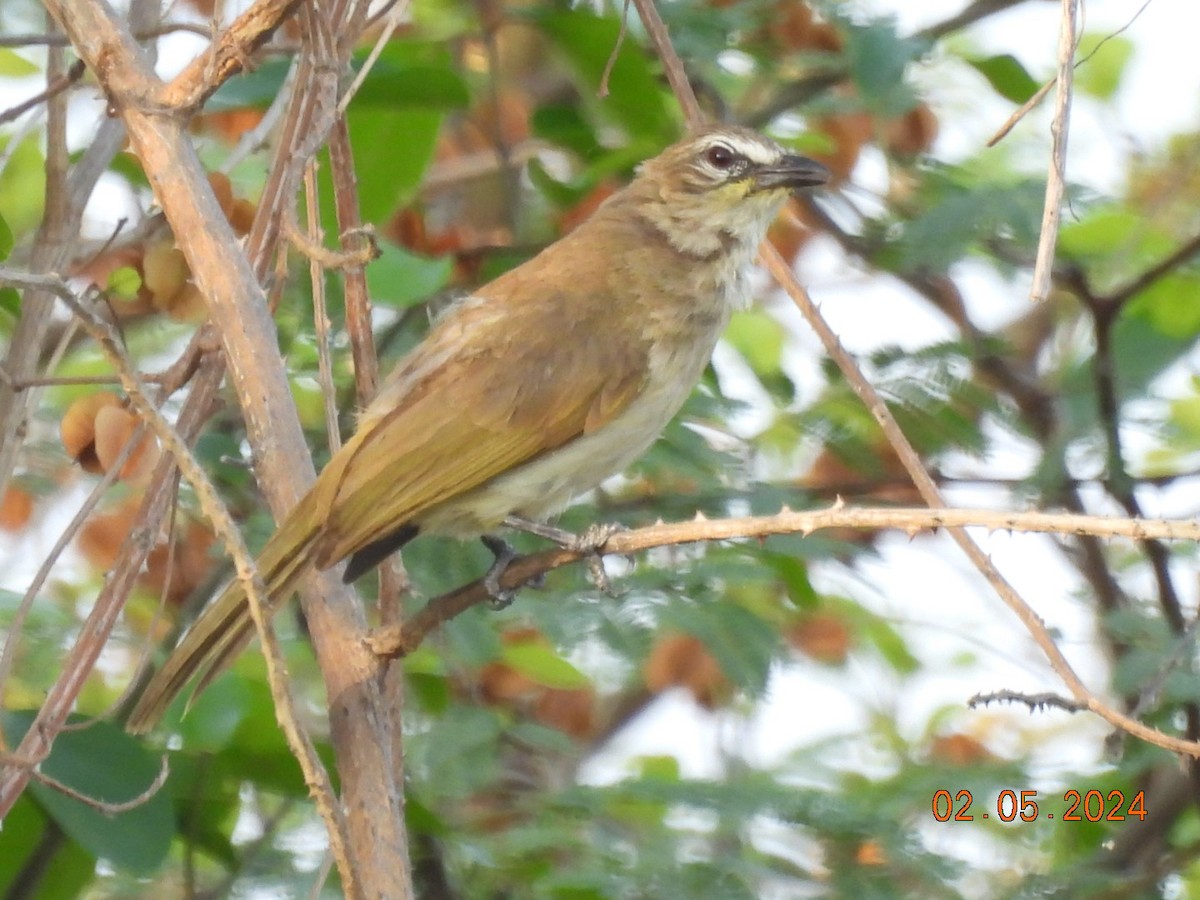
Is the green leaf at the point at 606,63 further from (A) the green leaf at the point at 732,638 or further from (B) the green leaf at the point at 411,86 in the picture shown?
(A) the green leaf at the point at 732,638

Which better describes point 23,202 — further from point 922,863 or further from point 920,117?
point 922,863

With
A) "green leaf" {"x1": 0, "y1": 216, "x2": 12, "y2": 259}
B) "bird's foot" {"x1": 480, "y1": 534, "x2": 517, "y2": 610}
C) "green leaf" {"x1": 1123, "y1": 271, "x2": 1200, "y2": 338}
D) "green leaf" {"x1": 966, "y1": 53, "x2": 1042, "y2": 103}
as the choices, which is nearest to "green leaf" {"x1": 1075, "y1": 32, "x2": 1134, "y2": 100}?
"green leaf" {"x1": 1123, "y1": 271, "x2": 1200, "y2": 338}

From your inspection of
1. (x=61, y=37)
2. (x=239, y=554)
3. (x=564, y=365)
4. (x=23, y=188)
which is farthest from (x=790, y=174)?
(x=23, y=188)

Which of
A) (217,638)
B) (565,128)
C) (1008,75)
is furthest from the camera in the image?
(565,128)

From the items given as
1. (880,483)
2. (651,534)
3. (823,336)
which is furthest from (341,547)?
(880,483)

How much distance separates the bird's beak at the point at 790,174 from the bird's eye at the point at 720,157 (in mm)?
72

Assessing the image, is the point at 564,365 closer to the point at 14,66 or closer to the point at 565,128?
A: the point at 565,128

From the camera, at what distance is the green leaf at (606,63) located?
436cm

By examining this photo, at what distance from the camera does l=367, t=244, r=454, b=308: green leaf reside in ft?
13.1

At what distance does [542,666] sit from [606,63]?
164 cm

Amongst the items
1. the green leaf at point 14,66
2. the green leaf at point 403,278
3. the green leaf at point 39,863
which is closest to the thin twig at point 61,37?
the green leaf at point 403,278

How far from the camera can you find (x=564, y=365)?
3889mm

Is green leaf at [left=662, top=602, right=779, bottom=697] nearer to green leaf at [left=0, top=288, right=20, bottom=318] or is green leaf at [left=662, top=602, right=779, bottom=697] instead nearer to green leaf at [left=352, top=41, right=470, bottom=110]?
green leaf at [left=352, top=41, right=470, bottom=110]

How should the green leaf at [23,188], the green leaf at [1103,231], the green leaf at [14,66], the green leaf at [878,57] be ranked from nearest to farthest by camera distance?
the green leaf at [878,57] < the green leaf at [14,66] < the green leaf at [1103,231] < the green leaf at [23,188]
